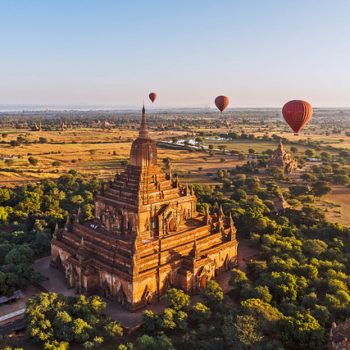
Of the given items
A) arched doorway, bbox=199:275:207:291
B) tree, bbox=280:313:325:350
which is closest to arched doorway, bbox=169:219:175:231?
arched doorway, bbox=199:275:207:291

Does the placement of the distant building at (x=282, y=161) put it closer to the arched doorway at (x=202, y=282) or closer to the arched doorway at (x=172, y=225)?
the arched doorway at (x=172, y=225)

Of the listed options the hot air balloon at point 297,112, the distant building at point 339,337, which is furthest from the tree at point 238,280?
the hot air balloon at point 297,112

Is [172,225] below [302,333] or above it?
above

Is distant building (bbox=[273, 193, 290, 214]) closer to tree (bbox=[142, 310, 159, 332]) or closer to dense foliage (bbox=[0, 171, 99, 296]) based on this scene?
dense foliage (bbox=[0, 171, 99, 296])

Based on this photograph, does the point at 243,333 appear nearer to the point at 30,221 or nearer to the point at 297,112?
the point at 297,112

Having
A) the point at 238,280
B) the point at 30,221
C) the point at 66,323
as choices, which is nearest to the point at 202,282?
the point at 238,280
